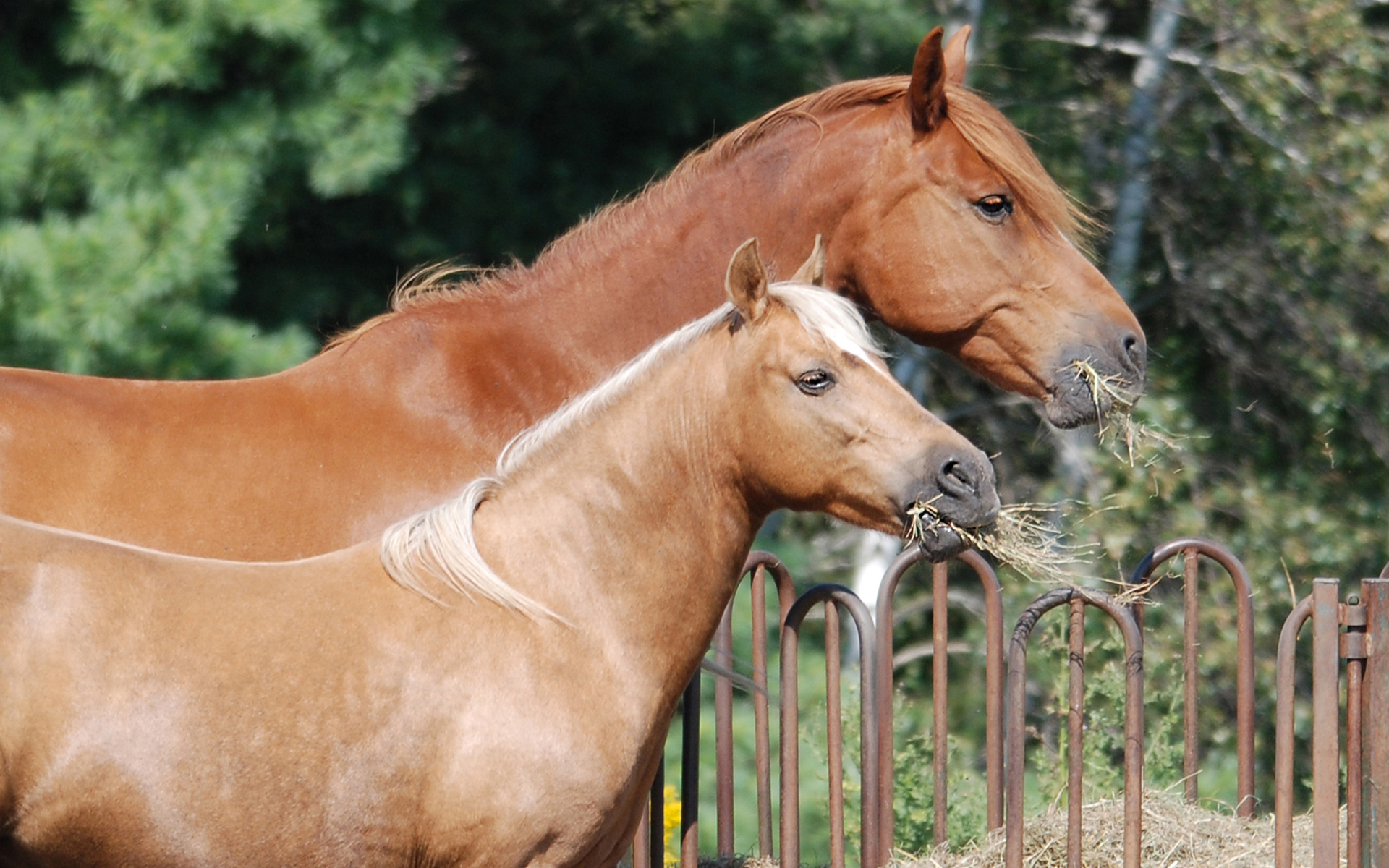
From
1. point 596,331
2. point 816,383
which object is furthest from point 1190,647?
point 596,331

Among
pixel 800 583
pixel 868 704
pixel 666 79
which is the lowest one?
pixel 868 704

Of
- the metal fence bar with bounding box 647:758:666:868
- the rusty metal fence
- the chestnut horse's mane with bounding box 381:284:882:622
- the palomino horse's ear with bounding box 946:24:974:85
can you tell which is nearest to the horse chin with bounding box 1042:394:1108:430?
the rusty metal fence

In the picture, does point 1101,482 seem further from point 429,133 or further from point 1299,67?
point 429,133

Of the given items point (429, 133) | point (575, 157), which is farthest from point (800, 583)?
point (429, 133)

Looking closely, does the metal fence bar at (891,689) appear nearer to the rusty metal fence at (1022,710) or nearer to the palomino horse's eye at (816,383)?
the rusty metal fence at (1022,710)

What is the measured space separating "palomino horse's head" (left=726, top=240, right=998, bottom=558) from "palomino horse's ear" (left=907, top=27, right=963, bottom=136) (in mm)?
781

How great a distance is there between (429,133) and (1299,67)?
215 inches

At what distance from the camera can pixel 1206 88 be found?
868cm

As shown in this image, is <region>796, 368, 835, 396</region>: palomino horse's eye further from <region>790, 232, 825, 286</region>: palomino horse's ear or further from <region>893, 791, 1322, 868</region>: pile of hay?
<region>893, 791, 1322, 868</region>: pile of hay

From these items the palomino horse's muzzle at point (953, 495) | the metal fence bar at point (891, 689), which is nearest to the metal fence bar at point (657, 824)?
the metal fence bar at point (891, 689)

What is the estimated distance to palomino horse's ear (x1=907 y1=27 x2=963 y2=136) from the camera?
3375mm

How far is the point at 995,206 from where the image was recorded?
3527mm

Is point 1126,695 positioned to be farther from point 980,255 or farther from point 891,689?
point 980,255

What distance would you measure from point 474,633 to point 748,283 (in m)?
0.94
